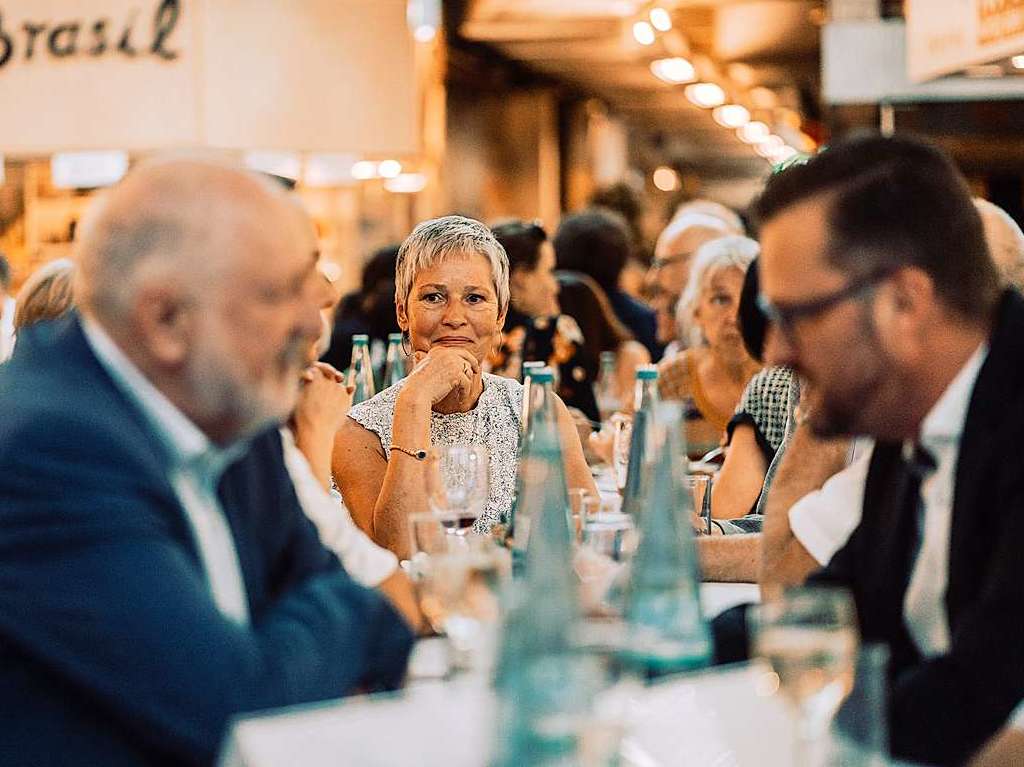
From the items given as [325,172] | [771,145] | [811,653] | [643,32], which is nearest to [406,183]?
[325,172]

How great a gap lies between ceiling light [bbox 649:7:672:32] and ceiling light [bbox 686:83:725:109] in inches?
136

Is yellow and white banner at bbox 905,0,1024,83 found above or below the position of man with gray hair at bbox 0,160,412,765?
above

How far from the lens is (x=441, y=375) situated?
3.48 m

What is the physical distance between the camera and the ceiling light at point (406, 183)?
12148 mm

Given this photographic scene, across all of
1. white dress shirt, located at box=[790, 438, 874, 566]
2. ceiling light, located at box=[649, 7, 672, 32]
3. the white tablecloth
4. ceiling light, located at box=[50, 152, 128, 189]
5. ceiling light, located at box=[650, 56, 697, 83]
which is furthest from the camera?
ceiling light, located at box=[650, 56, 697, 83]

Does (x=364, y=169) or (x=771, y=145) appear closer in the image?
(x=364, y=169)

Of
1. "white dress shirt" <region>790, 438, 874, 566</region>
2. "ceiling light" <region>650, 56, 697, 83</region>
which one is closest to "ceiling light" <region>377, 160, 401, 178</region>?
"ceiling light" <region>650, 56, 697, 83</region>

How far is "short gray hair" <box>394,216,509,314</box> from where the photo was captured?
3.75 m

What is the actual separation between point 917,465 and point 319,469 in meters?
1.59

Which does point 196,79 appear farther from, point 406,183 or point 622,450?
point 406,183

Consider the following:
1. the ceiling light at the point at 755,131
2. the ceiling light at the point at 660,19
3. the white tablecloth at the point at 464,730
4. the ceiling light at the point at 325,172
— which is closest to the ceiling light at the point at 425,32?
the ceiling light at the point at 325,172

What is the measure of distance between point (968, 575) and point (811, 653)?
52 centimetres

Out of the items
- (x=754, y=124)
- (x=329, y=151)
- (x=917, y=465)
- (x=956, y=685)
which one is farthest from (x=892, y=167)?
(x=754, y=124)

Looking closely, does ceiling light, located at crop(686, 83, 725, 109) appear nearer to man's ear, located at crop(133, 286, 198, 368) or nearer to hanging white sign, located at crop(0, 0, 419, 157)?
hanging white sign, located at crop(0, 0, 419, 157)
